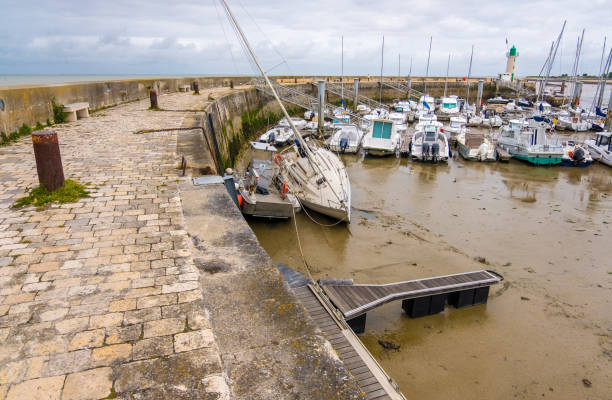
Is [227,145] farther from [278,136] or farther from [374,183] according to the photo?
[374,183]

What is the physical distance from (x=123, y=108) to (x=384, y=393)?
15.3 meters

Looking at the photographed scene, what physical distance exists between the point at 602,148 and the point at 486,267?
16196mm

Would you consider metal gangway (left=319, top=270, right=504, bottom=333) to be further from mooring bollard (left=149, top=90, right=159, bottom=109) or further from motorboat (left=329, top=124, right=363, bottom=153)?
motorboat (left=329, top=124, right=363, bottom=153)

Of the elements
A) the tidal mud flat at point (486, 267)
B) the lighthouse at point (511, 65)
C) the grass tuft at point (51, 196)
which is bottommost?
the tidal mud flat at point (486, 267)

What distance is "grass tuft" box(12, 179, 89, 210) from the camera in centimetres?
551

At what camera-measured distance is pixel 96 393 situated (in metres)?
2.51

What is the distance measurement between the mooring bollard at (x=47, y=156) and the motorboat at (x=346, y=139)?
14939mm

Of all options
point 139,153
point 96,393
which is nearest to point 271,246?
point 139,153

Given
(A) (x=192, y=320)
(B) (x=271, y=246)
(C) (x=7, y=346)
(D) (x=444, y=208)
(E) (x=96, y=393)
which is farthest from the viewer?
(D) (x=444, y=208)

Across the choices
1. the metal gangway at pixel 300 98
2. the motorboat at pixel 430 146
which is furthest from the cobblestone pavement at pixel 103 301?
the metal gangway at pixel 300 98

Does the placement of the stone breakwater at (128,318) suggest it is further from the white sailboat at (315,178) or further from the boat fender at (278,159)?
A: the boat fender at (278,159)

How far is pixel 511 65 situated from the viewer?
185 feet

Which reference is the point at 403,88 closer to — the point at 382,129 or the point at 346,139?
the point at 382,129

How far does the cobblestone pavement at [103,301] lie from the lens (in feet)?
8.60
